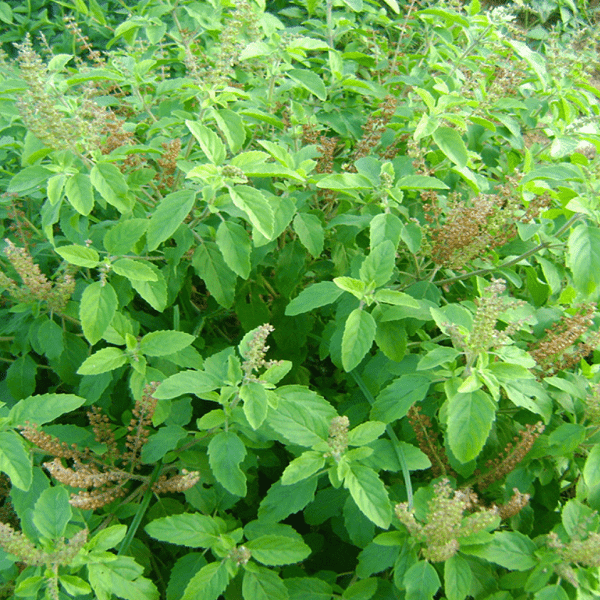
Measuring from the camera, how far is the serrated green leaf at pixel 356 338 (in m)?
1.38

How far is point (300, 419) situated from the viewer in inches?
54.7

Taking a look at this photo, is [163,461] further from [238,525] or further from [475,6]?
[475,6]

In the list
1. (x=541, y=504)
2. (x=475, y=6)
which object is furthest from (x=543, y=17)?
(x=541, y=504)

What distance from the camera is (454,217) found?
1.66 metres

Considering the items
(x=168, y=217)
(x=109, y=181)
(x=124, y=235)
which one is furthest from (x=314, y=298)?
(x=109, y=181)

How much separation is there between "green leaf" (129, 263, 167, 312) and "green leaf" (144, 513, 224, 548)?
57 centimetres

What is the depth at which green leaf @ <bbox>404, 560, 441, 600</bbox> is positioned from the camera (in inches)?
47.6

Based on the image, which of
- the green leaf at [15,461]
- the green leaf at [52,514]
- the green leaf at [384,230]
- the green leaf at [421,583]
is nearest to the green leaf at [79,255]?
the green leaf at [15,461]

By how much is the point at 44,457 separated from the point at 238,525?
659mm

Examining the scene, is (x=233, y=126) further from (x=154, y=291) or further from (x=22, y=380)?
(x=22, y=380)

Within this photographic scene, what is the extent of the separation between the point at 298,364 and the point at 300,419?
2.04ft

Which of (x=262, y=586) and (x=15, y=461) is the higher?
(x=15, y=461)

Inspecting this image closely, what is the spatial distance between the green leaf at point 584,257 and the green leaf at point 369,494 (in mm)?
764

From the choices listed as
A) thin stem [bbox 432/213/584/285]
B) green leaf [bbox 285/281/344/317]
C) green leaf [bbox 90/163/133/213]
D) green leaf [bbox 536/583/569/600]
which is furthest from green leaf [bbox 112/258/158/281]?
green leaf [bbox 536/583/569/600]
